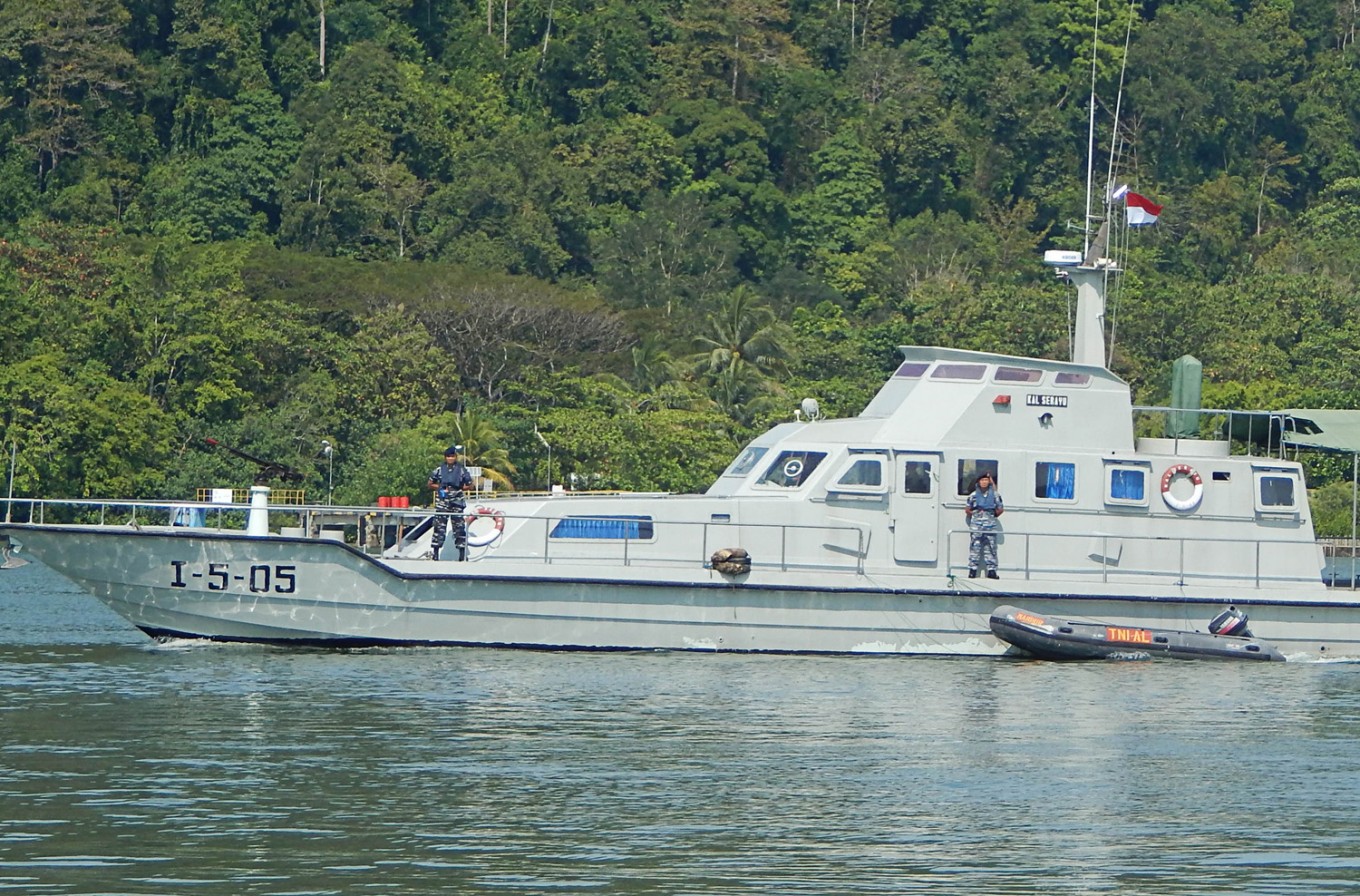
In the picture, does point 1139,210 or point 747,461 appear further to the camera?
point 1139,210

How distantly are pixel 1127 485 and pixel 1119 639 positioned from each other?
5.82ft

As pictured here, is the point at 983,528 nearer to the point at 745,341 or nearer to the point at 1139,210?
the point at 1139,210

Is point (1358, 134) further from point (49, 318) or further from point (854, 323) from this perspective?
point (49, 318)

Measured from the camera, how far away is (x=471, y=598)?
971 inches

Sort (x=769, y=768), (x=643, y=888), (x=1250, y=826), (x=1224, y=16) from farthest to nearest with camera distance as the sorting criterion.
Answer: (x=1224, y=16), (x=769, y=768), (x=1250, y=826), (x=643, y=888)

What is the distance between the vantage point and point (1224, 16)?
94.5m

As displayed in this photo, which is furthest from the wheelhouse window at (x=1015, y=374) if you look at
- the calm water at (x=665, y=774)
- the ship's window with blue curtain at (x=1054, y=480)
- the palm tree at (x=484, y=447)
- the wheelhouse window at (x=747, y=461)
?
the palm tree at (x=484, y=447)

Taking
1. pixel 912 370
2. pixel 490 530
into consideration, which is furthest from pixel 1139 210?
pixel 490 530

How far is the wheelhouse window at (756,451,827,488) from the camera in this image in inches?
1009

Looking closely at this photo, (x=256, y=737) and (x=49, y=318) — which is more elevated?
(x=49, y=318)

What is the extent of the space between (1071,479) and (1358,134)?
232ft

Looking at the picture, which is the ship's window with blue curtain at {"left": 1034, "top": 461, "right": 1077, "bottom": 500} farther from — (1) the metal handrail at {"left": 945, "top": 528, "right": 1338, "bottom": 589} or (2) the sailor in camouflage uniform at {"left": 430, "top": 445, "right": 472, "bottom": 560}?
(2) the sailor in camouflage uniform at {"left": 430, "top": 445, "right": 472, "bottom": 560}

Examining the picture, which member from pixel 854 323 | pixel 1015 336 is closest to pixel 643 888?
pixel 1015 336

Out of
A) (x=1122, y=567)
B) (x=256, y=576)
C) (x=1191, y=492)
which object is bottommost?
(x=256, y=576)
